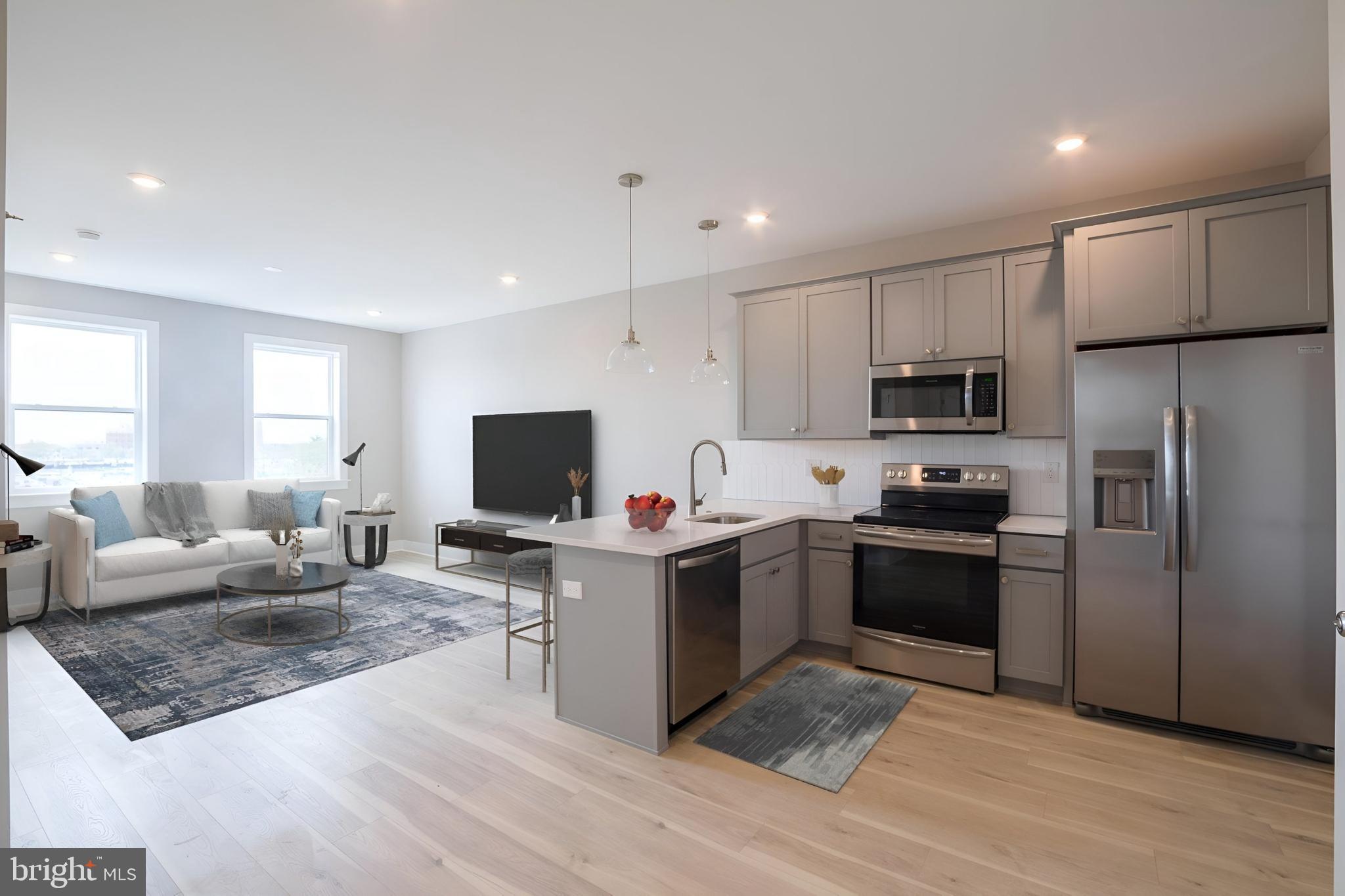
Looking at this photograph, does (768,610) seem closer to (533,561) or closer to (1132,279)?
(533,561)

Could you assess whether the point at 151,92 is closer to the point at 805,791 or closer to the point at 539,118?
the point at 539,118

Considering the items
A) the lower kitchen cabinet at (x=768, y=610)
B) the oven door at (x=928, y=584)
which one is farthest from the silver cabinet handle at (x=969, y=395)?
the lower kitchen cabinet at (x=768, y=610)

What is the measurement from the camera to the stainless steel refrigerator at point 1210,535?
8.96ft

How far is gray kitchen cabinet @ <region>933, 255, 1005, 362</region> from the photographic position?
3.73 metres

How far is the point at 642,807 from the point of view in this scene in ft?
8.09

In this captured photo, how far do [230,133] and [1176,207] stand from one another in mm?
4355

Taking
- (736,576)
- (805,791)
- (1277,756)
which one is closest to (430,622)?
Answer: (736,576)

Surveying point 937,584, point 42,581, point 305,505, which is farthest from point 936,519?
point 42,581

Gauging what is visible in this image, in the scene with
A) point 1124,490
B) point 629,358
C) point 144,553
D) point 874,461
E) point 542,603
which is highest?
point 629,358

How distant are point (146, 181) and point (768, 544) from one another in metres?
3.86

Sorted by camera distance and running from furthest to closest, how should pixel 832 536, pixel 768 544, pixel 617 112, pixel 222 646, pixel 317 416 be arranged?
pixel 317 416, pixel 222 646, pixel 832 536, pixel 768 544, pixel 617 112

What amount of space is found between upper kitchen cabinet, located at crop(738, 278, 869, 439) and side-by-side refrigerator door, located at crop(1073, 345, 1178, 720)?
132cm

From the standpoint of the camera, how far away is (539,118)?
2.80 meters

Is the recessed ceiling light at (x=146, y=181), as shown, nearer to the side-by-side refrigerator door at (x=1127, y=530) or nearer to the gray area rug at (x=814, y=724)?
the gray area rug at (x=814, y=724)
